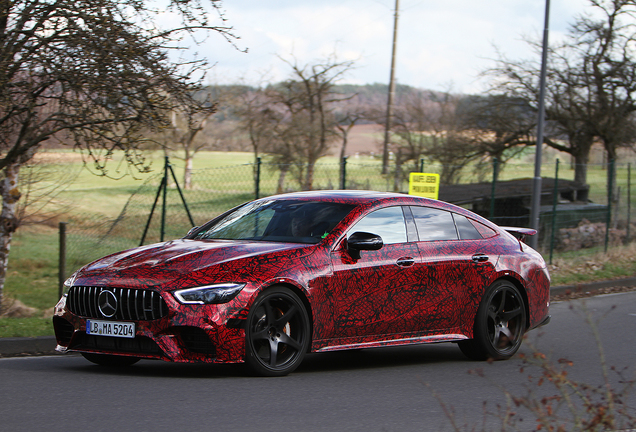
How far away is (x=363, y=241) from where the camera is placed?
22.5ft

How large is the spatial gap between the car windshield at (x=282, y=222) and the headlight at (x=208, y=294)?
1.02 m

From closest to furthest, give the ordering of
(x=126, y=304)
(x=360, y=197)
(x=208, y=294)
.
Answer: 1. (x=208, y=294)
2. (x=126, y=304)
3. (x=360, y=197)

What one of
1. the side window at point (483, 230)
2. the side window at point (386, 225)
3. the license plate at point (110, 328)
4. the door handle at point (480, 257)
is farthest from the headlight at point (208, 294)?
the side window at point (483, 230)

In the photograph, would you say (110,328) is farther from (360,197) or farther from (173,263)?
(360,197)

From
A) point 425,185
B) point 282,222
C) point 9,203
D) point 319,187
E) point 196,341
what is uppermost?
point 425,185

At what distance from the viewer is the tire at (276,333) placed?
630 centimetres

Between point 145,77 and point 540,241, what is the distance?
562 inches

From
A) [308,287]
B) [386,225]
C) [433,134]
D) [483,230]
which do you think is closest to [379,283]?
[386,225]

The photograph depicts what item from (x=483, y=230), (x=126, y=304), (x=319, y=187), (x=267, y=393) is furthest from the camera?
(x=319, y=187)

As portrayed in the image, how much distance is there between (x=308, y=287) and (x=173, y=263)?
3.57ft

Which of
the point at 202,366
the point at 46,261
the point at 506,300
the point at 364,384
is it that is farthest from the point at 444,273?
the point at 46,261

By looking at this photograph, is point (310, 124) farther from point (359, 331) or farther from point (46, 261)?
point (359, 331)

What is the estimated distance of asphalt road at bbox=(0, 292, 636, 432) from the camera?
16.8 feet

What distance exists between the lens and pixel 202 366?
7.13 meters
